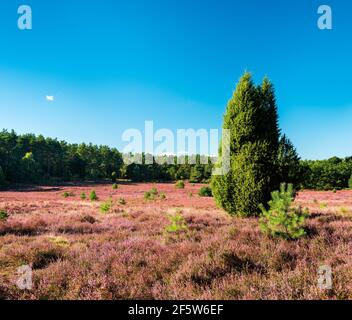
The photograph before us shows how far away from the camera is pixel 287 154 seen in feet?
38.9

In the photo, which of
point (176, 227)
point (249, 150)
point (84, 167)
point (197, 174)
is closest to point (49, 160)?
point (84, 167)

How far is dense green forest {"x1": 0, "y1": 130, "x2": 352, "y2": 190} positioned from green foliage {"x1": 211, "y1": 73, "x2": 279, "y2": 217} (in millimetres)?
49520

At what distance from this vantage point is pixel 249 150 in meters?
11.5

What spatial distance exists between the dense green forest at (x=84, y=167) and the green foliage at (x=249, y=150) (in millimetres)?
49520

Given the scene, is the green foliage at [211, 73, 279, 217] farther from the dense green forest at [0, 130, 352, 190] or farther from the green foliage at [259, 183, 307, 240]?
the dense green forest at [0, 130, 352, 190]

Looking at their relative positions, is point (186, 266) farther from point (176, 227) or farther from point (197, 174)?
point (197, 174)

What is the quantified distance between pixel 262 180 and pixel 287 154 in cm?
183

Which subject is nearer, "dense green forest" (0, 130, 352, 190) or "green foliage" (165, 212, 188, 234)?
"green foliage" (165, 212, 188, 234)

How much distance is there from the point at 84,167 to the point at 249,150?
274 ft

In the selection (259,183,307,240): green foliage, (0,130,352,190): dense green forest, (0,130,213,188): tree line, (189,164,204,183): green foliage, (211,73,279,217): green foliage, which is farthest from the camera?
(189,164,204,183): green foliage

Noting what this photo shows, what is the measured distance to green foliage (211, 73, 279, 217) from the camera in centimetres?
1137

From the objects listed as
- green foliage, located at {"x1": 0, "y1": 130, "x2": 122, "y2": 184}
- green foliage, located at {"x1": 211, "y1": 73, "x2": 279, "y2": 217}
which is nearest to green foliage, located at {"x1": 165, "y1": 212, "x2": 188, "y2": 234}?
green foliage, located at {"x1": 211, "y1": 73, "x2": 279, "y2": 217}

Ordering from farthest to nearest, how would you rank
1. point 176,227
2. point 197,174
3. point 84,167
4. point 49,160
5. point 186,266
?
1. point 84,167
2. point 49,160
3. point 197,174
4. point 176,227
5. point 186,266

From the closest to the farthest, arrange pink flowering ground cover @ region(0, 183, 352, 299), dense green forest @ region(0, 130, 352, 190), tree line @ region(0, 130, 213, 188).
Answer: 1. pink flowering ground cover @ region(0, 183, 352, 299)
2. dense green forest @ region(0, 130, 352, 190)
3. tree line @ region(0, 130, 213, 188)
